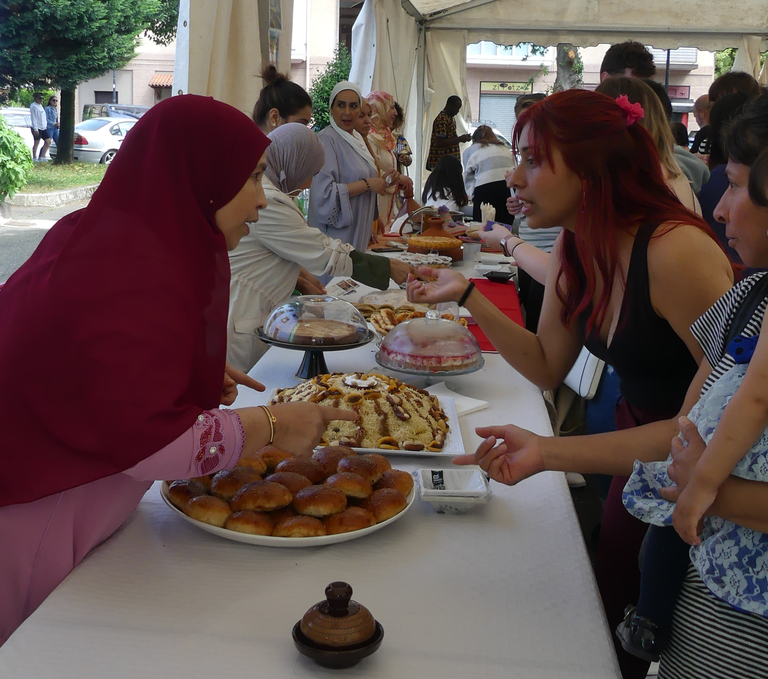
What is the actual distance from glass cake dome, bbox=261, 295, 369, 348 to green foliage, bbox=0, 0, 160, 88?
18.9ft

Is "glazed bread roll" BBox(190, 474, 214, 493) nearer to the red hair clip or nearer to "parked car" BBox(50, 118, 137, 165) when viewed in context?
the red hair clip

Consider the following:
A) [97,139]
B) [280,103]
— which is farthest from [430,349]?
[97,139]

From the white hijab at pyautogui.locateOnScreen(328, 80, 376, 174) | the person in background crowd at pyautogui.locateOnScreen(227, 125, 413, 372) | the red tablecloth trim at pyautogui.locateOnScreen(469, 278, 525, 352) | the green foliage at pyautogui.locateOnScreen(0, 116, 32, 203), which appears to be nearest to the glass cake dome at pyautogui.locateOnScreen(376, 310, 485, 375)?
the red tablecloth trim at pyautogui.locateOnScreen(469, 278, 525, 352)

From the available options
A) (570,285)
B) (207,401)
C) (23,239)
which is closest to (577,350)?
(570,285)

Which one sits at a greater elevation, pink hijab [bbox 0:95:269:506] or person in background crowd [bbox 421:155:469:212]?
person in background crowd [bbox 421:155:469:212]

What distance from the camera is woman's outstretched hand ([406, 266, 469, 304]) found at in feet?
7.07

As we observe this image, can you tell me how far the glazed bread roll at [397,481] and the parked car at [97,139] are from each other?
29.7ft

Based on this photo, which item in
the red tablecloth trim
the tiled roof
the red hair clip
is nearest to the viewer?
the red hair clip

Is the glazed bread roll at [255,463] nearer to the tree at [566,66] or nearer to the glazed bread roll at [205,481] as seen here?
the glazed bread roll at [205,481]

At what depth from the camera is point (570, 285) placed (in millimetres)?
1921

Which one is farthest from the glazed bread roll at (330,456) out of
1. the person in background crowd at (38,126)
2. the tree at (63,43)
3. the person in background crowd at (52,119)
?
the person in background crowd at (52,119)

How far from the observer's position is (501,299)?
362cm

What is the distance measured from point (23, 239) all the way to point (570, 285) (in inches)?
190

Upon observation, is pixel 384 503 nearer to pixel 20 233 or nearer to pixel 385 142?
pixel 20 233
